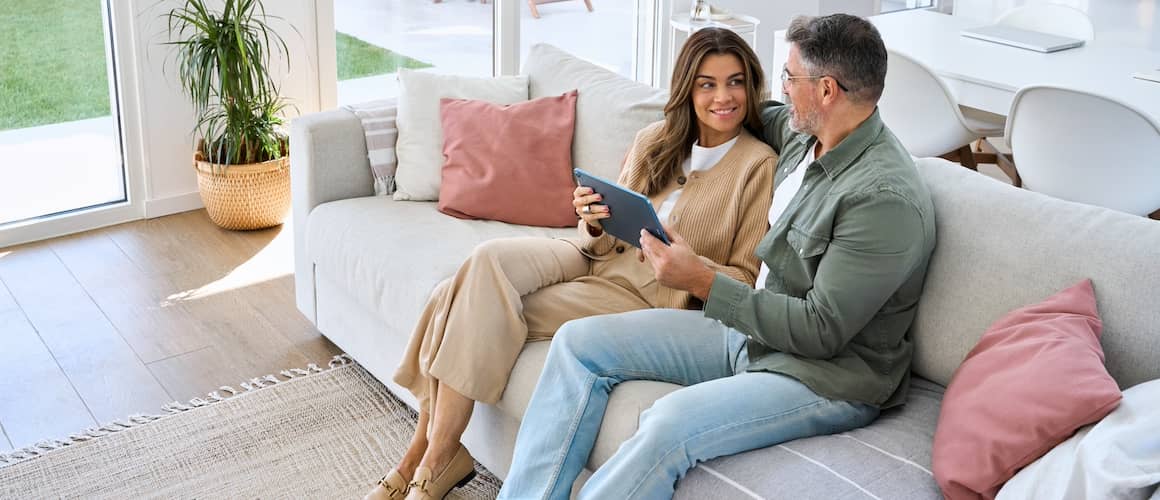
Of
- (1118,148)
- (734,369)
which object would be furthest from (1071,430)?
(1118,148)

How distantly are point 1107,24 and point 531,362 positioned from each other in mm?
4328

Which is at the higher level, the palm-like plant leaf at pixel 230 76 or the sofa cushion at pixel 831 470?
the palm-like plant leaf at pixel 230 76

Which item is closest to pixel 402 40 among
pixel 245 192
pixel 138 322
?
pixel 245 192

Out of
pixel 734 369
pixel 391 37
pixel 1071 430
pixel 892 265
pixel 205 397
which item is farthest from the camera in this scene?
pixel 391 37

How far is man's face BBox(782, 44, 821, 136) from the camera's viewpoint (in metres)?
2.08

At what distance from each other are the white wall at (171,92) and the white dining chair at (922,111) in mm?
2122

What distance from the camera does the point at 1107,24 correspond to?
5.56 meters

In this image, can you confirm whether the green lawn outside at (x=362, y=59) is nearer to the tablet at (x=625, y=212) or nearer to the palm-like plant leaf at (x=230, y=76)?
the palm-like plant leaf at (x=230, y=76)

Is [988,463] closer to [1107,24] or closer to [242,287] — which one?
[242,287]

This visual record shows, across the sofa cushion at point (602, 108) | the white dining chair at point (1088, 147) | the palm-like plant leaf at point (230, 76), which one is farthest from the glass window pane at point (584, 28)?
the white dining chair at point (1088, 147)

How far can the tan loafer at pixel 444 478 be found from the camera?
243cm

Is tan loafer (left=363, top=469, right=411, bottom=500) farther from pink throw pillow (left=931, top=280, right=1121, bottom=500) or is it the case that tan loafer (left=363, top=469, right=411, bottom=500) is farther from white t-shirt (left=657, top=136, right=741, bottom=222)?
pink throw pillow (left=931, top=280, right=1121, bottom=500)

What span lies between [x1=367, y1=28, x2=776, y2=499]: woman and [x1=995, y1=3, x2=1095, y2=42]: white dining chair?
2.19 meters

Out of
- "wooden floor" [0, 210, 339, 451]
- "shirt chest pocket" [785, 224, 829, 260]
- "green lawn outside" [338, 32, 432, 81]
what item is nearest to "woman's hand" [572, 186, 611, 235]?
"shirt chest pocket" [785, 224, 829, 260]
